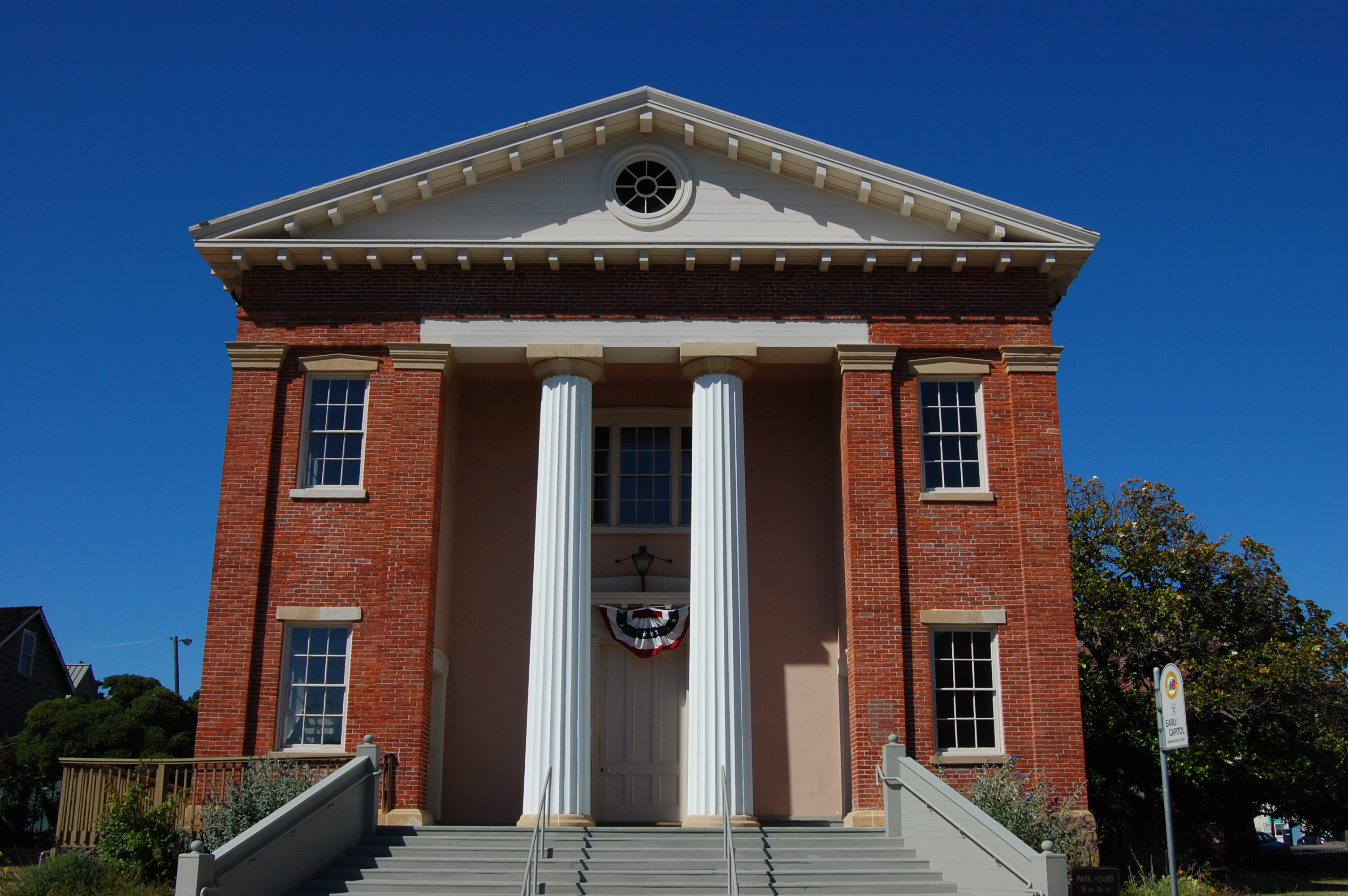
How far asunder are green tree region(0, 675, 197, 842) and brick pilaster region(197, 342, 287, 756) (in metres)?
11.5

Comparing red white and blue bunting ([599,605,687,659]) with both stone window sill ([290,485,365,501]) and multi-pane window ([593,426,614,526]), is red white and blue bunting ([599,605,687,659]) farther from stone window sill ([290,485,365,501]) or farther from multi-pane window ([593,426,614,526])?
stone window sill ([290,485,365,501])

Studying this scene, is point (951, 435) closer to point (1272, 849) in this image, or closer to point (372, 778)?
point (372, 778)

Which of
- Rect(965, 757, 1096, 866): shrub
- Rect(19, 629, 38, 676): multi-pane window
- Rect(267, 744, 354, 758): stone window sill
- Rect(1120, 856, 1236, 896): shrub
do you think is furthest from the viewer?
Rect(19, 629, 38, 676): multi-pane window

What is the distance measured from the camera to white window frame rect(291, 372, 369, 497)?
59.9 ft

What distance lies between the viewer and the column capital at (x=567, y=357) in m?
18.5

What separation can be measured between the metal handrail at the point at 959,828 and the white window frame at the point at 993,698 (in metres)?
1.18

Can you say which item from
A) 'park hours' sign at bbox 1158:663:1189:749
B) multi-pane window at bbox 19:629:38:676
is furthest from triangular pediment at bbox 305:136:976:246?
multi-pane window at bbox 19:629:38:676

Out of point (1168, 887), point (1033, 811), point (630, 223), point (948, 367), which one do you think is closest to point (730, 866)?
point (1033, 811)

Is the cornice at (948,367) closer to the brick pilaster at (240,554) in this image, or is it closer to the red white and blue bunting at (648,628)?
the red white and blue bunting at (648,628)

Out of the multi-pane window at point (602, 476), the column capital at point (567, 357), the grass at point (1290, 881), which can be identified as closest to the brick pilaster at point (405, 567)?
the column capital at point (567, 357)

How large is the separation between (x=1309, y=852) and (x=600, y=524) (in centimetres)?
3264

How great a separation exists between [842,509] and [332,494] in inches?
306

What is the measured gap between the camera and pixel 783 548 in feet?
65.8

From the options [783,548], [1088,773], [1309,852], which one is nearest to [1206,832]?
[1088,773]
